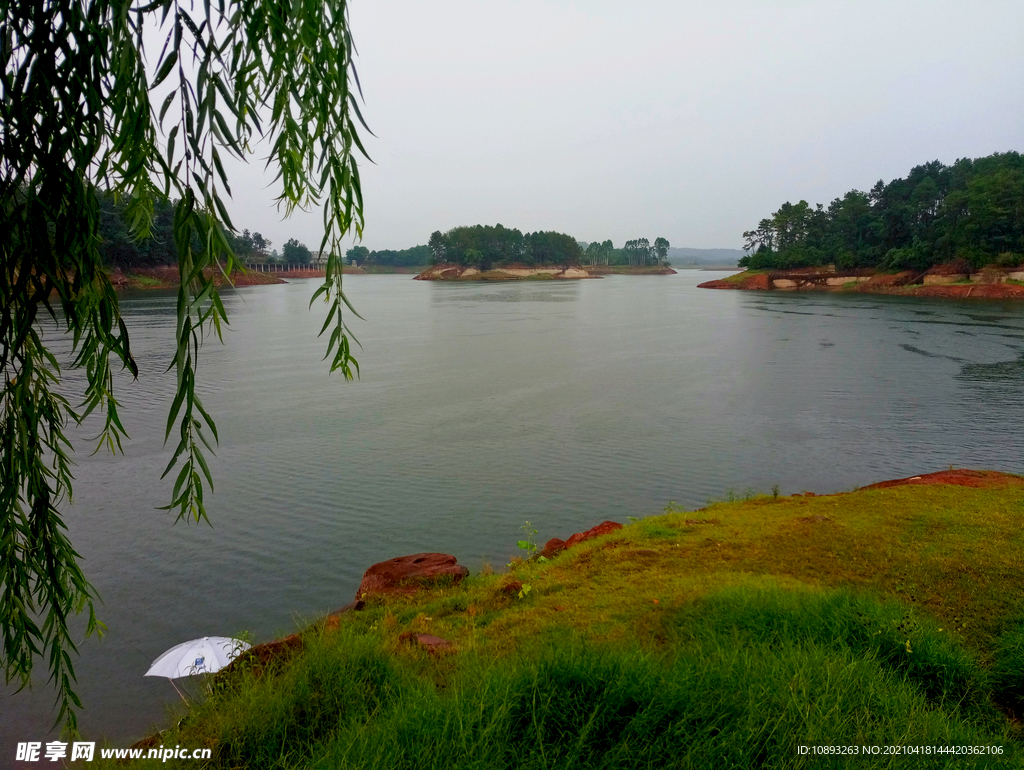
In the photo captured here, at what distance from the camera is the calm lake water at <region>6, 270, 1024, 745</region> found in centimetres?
658

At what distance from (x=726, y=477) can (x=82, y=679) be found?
8.37m

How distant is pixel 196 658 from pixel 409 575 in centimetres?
181

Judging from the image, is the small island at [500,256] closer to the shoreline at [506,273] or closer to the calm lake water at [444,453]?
the shoreline at [506,273]

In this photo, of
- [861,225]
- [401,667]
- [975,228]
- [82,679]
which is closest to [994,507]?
[401,667]

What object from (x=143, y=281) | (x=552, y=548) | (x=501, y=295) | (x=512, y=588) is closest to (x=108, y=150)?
(x=512, y=588)

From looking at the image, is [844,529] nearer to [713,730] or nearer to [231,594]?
[713,730]

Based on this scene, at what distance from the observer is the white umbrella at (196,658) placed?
4.84 m

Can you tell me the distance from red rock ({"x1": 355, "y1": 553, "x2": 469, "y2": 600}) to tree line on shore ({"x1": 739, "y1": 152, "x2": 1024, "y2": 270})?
5672 centimetres

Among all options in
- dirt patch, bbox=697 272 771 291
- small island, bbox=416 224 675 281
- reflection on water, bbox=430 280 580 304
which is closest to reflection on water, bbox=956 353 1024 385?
reflection on water, bbox=430 280 580 304

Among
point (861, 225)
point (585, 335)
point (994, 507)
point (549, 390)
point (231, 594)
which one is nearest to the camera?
point (994, 507)

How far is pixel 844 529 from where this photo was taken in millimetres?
5711

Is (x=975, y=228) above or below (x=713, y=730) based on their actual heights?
above

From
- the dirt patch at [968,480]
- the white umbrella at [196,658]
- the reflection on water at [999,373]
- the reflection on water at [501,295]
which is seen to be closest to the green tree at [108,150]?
the white umbrella at [196,658]

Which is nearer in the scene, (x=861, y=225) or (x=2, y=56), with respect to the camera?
(x=2, y=56)
